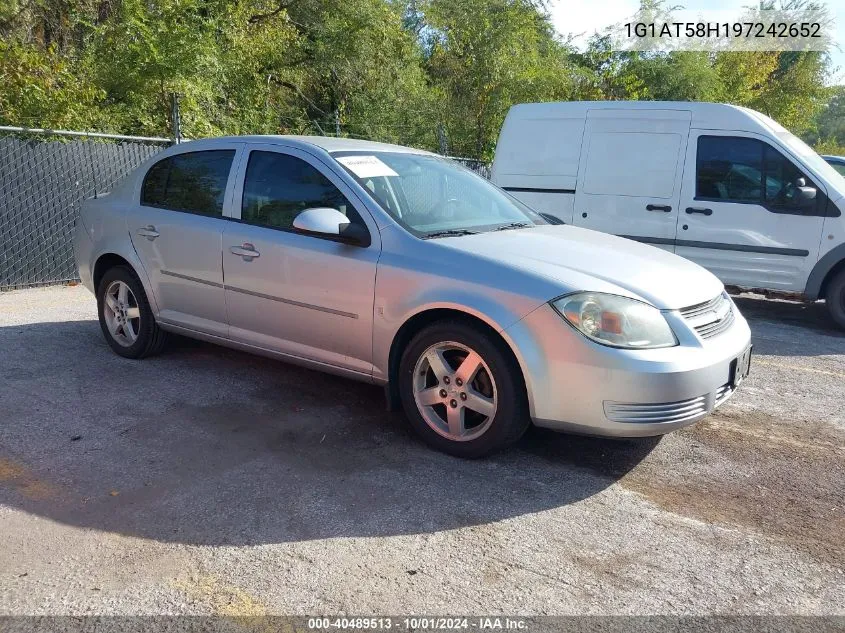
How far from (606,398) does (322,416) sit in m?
1.79

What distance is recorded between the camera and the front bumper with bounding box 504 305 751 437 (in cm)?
350

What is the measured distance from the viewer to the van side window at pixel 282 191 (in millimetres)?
4477

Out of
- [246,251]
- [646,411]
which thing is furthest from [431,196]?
[646,411]

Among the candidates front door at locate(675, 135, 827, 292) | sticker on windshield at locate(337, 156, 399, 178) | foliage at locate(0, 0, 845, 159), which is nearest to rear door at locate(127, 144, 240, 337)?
sticker on windshield at locate(337, 156, 399, 178)

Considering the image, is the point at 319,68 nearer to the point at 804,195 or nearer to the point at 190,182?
the point at 804,195

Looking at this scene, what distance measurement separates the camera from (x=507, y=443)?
3777 millimetres

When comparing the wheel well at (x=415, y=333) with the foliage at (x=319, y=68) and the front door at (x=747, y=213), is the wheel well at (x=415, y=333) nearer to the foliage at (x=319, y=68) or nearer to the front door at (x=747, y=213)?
the front door at (x=747, y=213)

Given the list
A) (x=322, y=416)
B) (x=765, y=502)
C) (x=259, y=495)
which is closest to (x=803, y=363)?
(x=765, y=502)

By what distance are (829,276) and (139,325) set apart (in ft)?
21.2

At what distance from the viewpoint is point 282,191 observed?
15.4ft

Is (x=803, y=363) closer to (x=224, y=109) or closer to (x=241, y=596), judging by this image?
(x=241, y=596)

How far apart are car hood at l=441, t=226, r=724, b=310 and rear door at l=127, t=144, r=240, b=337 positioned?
1.72m

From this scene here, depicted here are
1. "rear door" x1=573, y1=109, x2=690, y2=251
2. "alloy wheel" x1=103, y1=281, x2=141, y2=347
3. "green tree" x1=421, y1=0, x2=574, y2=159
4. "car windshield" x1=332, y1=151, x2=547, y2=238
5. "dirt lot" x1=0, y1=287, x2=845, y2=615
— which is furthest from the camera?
"green tree" x1=421, y1=0, x2=574, y2=159

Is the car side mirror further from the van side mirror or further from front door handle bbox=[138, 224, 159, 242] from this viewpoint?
the van side mirror
